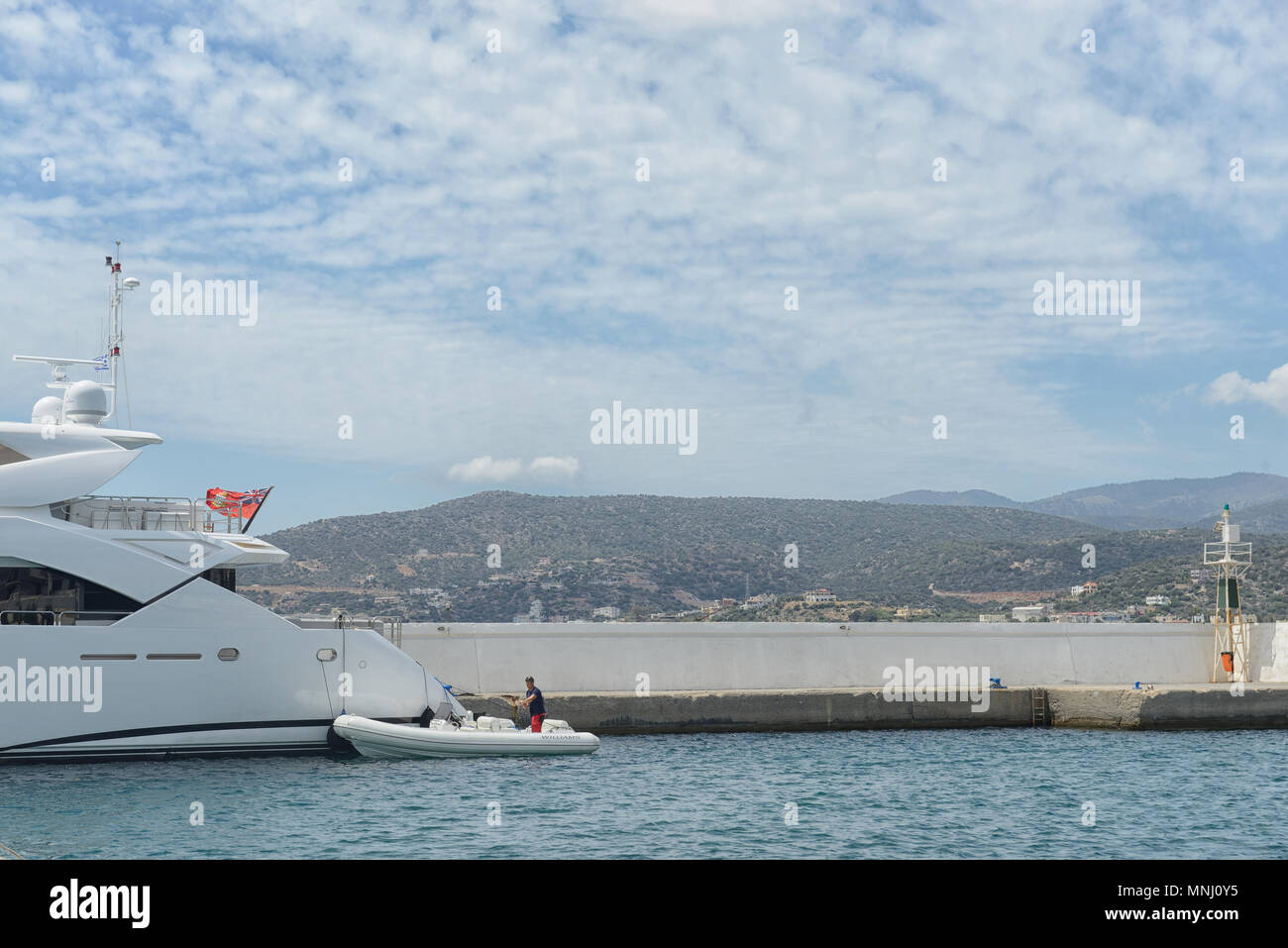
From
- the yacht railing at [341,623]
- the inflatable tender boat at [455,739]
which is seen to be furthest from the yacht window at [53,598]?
the inflatable tender boat at [455,739]

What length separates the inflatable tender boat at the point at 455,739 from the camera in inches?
781

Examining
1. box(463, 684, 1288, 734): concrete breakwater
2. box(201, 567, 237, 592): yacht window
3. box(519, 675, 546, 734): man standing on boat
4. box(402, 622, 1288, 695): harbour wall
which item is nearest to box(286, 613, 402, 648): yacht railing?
box(201, 567, 237, 592): yacht window

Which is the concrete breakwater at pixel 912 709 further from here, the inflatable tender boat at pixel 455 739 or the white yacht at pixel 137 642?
the white yacht at pixel 137 642

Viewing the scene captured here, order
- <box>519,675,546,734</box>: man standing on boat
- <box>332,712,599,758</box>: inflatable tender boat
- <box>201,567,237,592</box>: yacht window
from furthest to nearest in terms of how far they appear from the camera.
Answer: <box>519,675,546,734</box>: man standing on boat, <box>201,567,237,592</box>: yacht window, <box>332,712,599,758</box>: inflatable tender boat

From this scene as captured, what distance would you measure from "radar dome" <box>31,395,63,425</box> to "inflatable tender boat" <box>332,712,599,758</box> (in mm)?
8282

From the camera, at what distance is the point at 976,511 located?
9800 centimetres

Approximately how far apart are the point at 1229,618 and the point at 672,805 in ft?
70.1

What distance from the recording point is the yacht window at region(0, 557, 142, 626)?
19016mm

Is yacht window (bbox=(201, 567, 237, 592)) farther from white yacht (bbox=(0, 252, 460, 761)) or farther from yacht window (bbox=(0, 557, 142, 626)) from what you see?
yacht window (bbox=(0, 557, 142, 626))

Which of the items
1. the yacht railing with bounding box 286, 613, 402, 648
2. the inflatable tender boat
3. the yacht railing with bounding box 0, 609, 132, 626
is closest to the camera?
the yacht railing with bounding box 0, 609, 132, 626

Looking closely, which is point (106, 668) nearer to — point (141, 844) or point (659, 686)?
point (141, 844)
